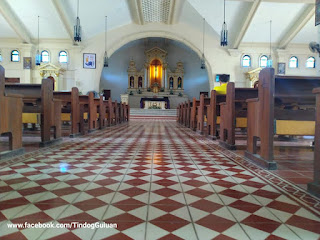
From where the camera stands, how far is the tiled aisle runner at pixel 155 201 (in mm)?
1549

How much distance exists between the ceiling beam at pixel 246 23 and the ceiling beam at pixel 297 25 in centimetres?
250

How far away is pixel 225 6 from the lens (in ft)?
46.1

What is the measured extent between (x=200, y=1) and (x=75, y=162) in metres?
13.2

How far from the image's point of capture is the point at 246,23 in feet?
48.6

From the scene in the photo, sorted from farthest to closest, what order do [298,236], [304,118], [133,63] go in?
[133,63], [304,118], [298,236]

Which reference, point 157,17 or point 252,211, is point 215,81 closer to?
point 157,17

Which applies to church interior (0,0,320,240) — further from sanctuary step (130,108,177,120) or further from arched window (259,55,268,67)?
arched window (259,55,268,67)

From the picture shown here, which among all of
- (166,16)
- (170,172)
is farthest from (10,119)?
(166,16)

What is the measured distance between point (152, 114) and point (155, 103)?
2.13 metres

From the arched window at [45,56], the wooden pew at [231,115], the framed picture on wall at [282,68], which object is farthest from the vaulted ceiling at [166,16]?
the wooden pew at [231,115]

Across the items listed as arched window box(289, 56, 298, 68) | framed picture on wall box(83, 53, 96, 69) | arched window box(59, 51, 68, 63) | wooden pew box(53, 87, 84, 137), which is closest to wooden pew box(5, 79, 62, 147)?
wooden pew box(53, 87, 84, 137)

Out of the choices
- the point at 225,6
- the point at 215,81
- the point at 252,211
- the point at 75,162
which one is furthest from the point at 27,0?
the point at 252,211

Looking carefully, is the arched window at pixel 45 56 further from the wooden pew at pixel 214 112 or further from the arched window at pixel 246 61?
the wooden pew at pixel 214 112

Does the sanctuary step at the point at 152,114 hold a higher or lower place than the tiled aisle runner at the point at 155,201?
higher
